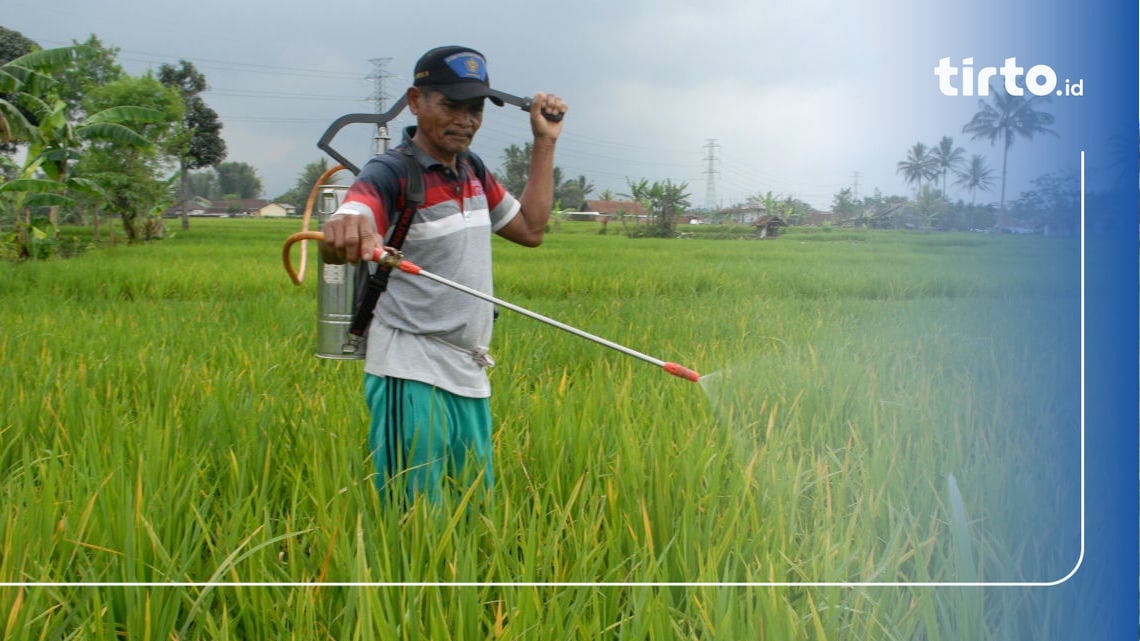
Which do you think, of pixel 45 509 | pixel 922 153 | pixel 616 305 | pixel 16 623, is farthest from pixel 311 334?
pixel 922 153

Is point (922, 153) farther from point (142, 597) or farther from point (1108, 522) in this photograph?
point (142, 597)

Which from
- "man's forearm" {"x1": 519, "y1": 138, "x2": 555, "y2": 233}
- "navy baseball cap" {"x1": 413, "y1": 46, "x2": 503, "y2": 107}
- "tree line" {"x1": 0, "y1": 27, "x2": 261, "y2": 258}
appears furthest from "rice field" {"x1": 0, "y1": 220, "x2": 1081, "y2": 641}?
"navy baseball cap" {"x1": 413, "y1": 46, "x2": 503, "y2": 107}

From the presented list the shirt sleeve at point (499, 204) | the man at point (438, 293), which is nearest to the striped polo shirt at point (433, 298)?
the man at point (438, 293)

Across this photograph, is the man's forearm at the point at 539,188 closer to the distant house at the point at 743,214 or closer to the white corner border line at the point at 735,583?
the distant house at the point at 743,214

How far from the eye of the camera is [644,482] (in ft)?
5.06

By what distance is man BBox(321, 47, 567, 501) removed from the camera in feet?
4.66

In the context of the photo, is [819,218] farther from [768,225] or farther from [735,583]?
[735,583]

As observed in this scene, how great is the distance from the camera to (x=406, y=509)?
1547mm

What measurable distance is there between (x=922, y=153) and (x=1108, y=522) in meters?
0.58

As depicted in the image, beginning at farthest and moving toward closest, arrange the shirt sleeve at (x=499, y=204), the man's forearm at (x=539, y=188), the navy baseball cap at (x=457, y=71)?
the shirt sleeve at (x=499, y=204)
the man's forearm at (x=539, y=188)
the navy baseball cap at (x=457, y=71)

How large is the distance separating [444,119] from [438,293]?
27cm

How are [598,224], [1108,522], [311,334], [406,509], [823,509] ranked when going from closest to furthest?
[1108,522] → [823,509] → [406,509] → [598,224] → [311,334]

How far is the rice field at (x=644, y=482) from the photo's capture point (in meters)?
1.19

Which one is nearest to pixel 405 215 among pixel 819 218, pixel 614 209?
pixel 614 209
